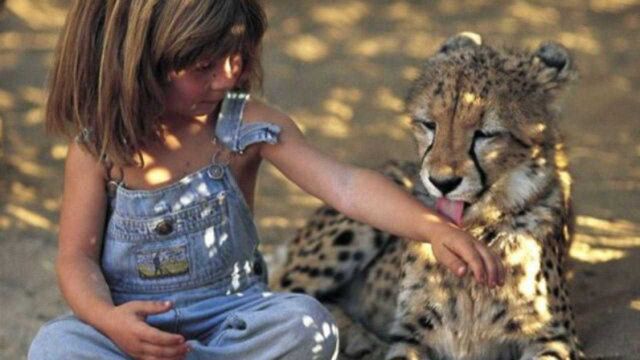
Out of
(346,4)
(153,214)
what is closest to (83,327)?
(153,214)

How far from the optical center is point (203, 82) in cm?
358

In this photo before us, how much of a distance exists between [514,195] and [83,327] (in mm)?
1246

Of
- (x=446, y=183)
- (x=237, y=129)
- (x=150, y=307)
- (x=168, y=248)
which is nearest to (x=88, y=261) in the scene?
(x=168, y=248)

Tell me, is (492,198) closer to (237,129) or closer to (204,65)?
(237,129)

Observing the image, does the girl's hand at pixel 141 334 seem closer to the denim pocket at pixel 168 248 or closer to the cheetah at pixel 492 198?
the denim pocket at pixel 168 248

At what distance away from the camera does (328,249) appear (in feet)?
15.9

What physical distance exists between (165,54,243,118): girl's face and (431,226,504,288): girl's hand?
0.65 metres

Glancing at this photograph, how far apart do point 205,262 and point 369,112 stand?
2718mm

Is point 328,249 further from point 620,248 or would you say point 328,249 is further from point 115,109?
point 115,109

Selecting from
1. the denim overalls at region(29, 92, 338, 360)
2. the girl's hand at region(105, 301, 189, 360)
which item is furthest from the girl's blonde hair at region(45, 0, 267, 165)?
the girl's hand at region(105, 301, 189, 360)

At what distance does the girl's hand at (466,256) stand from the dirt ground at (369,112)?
3.63ft

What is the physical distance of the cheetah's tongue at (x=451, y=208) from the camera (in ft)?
12.8

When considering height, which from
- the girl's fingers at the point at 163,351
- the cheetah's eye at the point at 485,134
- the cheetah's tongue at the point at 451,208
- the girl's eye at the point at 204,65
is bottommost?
the girl's fingers at the point at 163,351

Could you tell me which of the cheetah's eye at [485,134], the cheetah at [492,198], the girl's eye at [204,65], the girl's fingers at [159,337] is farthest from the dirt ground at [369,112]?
the girl's eye at [204,65]
